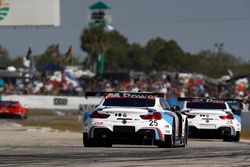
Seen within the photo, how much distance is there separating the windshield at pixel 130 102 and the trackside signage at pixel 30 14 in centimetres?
3048

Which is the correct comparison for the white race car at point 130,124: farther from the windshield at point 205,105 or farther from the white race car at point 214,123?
the windshield at point 205,105

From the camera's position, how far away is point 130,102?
19.8m

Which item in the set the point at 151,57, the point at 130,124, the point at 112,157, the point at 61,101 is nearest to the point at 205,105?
the point at 130,124

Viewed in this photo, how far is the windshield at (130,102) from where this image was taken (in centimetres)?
1967

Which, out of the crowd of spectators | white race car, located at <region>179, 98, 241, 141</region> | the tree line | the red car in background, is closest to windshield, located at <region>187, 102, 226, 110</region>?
white race car, located at <region>179, 98, 241, 141</region>

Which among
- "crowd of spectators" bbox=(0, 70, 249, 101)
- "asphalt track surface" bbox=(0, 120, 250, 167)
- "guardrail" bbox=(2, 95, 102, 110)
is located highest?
"crowd of spectators" bbox=(0, 70, 249, 101)

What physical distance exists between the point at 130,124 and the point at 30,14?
105 ft

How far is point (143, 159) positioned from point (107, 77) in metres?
53.6

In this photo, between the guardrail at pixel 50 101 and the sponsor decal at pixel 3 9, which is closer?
the sponsor decal at pixel 3 9

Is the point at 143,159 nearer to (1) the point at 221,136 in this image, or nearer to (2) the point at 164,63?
(1) the point at 221,136

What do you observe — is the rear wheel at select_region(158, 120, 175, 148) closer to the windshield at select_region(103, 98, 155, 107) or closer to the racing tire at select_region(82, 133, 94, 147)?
the windshield at select_region(103, 98, 155, 107)

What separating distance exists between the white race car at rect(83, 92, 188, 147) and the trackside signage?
30744 millimetres

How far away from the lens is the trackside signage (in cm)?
5000

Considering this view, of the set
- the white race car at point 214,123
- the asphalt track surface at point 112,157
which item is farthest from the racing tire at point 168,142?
the white race car at point 214,123
